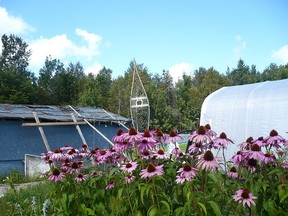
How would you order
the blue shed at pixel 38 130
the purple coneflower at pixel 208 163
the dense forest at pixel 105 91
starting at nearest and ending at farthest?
the purple coneflower at pixel 208 163 → the blue shed at pixel 38 130 → the dense forest at pixel 105 91

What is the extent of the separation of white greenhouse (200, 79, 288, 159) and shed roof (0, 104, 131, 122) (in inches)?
203

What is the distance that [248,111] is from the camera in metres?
8.15

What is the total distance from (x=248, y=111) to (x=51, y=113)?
721 centimetres

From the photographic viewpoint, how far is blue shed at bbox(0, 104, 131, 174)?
1070 cm

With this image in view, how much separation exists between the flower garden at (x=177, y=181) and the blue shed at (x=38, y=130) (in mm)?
7390

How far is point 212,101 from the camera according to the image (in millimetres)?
9211

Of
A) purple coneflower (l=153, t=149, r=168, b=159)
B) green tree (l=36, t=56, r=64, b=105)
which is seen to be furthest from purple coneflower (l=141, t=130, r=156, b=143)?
green tree (l=36, t=56, r=64, b=105)

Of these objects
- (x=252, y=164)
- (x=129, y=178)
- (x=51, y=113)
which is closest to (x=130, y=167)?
(x=129, y=178)

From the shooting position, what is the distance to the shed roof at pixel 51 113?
11062 mm

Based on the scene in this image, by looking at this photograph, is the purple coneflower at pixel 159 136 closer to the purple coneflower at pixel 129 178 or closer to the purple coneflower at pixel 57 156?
the purple coneflower at pixel 129 178

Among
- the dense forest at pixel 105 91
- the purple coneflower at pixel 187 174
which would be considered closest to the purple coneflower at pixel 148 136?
the purple coneflower at pixel 187 174

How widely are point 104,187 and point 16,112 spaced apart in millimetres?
9405

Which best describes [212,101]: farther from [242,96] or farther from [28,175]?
[28,175]

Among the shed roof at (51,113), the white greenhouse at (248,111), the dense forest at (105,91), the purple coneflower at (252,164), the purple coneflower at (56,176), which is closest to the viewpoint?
the purple coneflower at (252,164)
